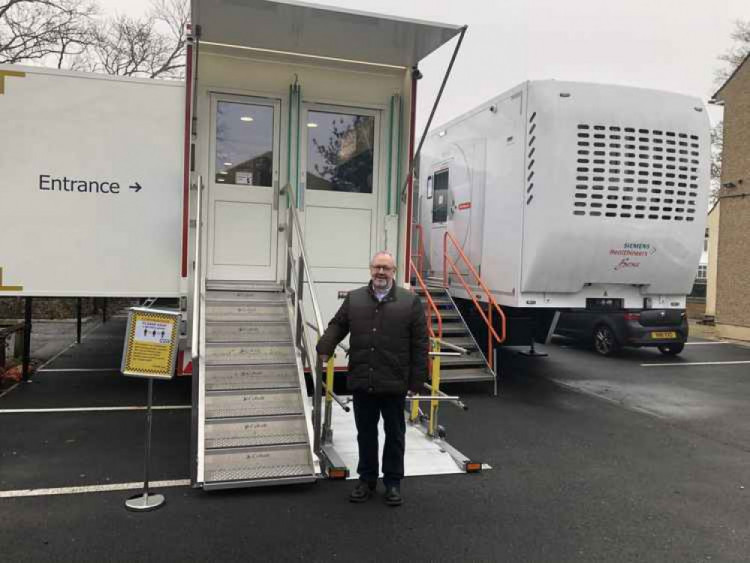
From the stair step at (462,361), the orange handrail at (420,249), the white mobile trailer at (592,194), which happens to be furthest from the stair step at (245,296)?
the orange handrail at (420,249)

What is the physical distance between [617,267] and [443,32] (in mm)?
3762

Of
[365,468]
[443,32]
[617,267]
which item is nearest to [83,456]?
[365,468]

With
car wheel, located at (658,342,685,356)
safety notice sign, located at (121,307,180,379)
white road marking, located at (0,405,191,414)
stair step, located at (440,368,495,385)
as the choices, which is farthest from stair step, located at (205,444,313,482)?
car wheel, located at (658,342,685,356)

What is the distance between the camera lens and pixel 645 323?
1037 cm

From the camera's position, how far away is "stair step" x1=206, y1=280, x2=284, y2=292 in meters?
6.29

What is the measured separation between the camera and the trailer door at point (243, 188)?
6543 millimetres

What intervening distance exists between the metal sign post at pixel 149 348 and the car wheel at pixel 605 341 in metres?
8.63

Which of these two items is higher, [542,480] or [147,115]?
[147,115]

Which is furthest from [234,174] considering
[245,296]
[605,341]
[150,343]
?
[605,341]

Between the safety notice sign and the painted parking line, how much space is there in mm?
866

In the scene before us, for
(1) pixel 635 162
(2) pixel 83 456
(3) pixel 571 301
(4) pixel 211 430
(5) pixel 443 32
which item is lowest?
(2) pixel 83 456

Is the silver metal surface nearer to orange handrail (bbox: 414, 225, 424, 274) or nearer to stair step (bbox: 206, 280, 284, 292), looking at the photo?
stair step (bbox: 206, 280, 284, 292)

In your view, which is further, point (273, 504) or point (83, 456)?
point (83, 456)

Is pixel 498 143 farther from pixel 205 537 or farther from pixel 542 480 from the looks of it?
pixel 205 537
